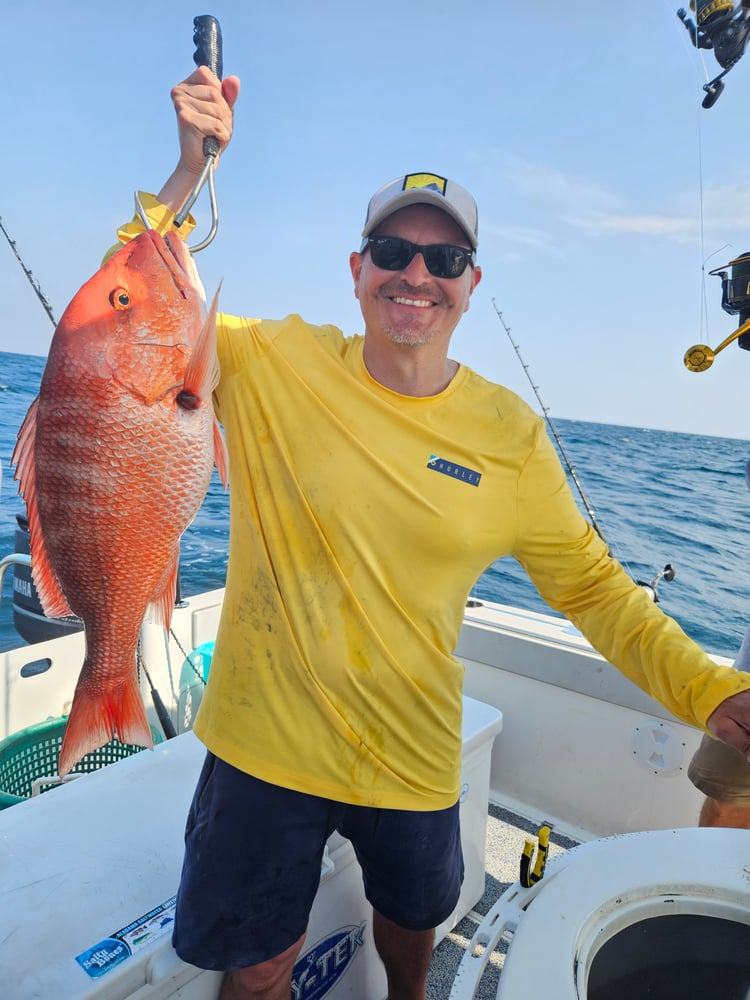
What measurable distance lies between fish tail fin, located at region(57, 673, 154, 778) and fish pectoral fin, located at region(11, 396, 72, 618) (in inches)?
6.8

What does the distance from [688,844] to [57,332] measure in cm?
168

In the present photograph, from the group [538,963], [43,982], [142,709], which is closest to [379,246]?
[142,709]

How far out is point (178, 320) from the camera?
1.22 meters

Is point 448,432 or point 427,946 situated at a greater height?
point 448,432

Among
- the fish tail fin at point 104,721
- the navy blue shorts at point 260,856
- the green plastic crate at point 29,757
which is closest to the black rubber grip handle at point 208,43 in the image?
the fish tail fin at point 104,721

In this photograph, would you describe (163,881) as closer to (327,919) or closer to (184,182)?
(327,919)

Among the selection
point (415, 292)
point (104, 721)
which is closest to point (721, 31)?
point (415, 292)

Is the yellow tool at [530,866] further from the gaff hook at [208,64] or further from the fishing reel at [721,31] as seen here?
the fishing reel at [721,31]

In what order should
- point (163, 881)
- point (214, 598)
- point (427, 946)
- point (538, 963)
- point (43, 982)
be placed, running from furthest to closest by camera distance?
point (214, 598), point (427, 946), point (163, 881), point (43, 982), point (538, 963)

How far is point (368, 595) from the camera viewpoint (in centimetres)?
151

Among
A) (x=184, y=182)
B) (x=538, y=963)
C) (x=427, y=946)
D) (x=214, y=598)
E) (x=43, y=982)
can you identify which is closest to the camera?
(x=538, y=963)

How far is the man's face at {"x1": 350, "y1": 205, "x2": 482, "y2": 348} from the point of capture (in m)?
1.59

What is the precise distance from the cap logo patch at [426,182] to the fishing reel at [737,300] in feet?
5.69

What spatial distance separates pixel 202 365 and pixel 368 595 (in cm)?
65
